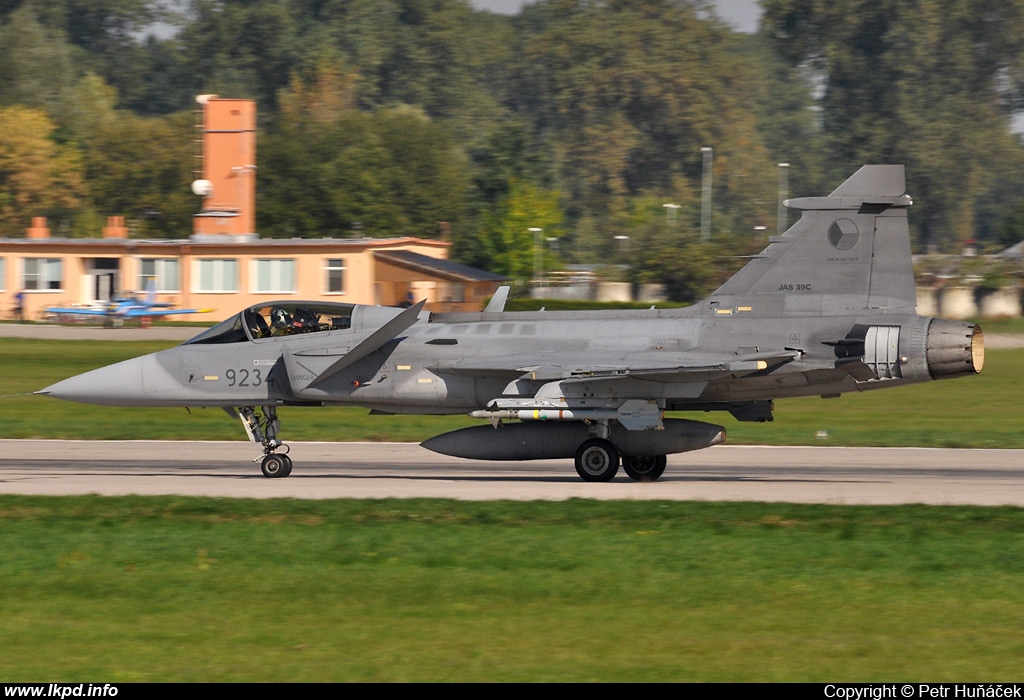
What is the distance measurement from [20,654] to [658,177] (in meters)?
117

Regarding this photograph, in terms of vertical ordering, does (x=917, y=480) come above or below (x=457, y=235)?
below

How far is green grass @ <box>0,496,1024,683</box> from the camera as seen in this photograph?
9.03 m

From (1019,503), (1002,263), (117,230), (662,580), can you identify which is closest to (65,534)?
(662,580)

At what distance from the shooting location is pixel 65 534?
45.9ft

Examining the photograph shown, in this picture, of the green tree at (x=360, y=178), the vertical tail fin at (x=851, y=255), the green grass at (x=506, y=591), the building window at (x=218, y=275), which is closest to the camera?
the green grass at (x=506, y=591)

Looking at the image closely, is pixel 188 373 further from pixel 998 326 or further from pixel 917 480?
pixel 998 326

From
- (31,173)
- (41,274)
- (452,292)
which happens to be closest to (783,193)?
(31,173)

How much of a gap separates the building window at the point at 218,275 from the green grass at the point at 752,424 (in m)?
21.9

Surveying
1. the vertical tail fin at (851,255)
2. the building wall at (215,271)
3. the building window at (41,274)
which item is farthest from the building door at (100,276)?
the vertical tail fin at (851,255)

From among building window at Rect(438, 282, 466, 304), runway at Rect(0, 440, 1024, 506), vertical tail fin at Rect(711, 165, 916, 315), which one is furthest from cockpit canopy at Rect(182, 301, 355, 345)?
building window at Rect(438, 282, 466, 304)

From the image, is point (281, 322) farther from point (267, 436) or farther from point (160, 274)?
point (160, 274)

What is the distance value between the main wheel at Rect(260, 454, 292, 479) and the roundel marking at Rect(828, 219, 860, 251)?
8298 mm

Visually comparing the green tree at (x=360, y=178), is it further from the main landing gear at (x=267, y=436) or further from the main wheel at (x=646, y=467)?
the main wheel at (x=646, y=467)

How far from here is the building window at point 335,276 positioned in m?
60.9
